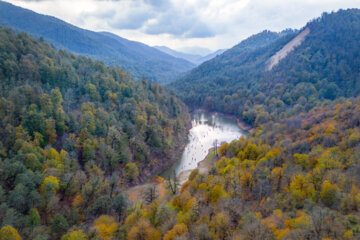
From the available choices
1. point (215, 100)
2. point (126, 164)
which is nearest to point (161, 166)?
point (126, 164)

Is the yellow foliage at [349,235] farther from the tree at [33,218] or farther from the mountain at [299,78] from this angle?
the mountain at [299,78]

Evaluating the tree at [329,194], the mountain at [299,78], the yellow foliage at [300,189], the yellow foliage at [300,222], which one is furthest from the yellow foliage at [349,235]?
the mountain at [299,78]

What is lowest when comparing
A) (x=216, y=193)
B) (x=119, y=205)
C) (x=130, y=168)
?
(x=119, y=205)

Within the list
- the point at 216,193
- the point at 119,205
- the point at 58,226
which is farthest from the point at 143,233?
the point at 58,226

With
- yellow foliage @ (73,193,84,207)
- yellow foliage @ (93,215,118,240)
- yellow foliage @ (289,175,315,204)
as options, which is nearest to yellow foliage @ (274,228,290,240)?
yellow foliage @ (289,175,315,204)

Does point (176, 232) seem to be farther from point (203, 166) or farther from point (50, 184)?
point (203, 166)

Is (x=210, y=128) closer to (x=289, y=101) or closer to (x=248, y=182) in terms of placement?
(x=289, y=101)

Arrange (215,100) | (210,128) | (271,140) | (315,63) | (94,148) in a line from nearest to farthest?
(94,148) → (271,140) → (210,128) → (315,63) → (215,100)
